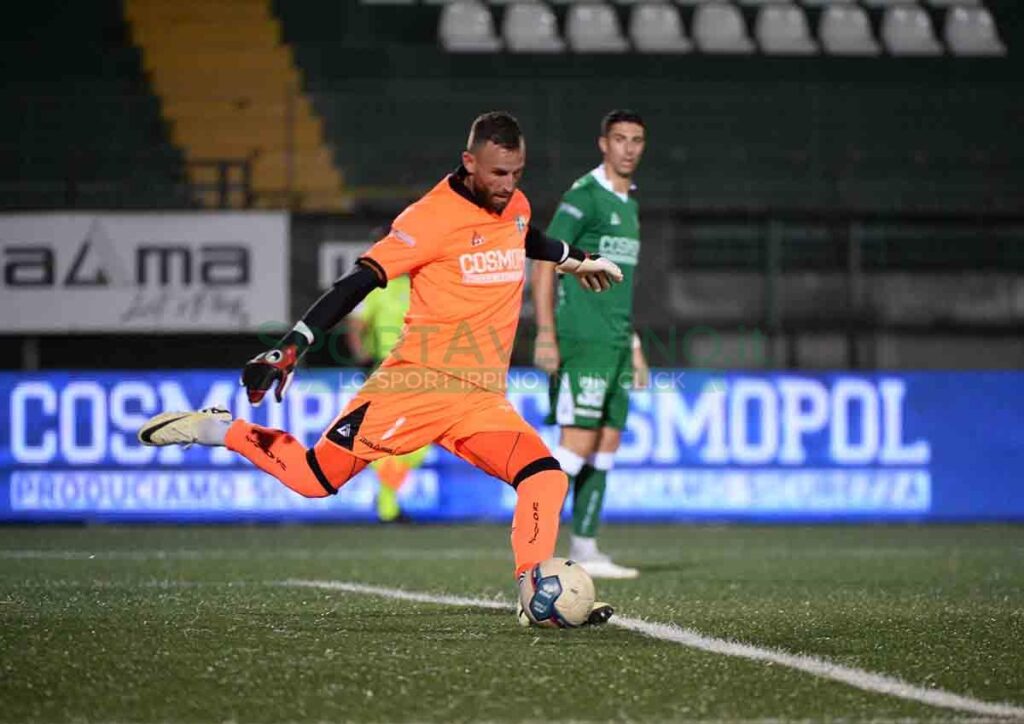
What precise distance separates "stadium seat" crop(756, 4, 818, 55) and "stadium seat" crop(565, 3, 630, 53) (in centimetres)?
162

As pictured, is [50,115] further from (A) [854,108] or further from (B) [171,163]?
(A) [854,108]

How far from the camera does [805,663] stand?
5.02 m

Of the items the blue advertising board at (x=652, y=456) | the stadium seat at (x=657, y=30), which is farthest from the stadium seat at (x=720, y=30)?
the blue advertising board at (x=652, y=456)

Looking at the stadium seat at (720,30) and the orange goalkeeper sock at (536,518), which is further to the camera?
the stadium seat at (720,30)

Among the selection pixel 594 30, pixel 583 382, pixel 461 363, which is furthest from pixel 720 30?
pixel 461 363

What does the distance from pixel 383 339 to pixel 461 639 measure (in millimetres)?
7629

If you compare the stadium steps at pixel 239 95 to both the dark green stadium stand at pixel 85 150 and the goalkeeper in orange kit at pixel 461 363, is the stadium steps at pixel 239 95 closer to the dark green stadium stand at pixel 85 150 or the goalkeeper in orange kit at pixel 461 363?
the dark green stadium stand at pixel 85 150

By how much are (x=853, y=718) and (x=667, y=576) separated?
4443 millimetres

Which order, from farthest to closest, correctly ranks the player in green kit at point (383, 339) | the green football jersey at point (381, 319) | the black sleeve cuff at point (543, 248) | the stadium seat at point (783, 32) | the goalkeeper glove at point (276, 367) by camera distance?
the stadium seat at point (783, 32) < the green football jersey at point (381, 319) < the player in green kit at point (383, 339) < the black sleeve cuff at point (543, 248) < the goalkeeper glove at point (276, 367)

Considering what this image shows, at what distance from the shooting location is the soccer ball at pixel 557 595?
18.7ft

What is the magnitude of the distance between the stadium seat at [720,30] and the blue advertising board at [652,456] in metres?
6.48

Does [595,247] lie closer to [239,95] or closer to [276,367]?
[276,367]

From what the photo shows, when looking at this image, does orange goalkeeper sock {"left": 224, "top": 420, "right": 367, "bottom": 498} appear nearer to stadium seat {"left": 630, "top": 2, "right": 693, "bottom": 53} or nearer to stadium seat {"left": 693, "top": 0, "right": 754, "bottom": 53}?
stadium seat {"left": 630, "top": 2, "right": 693, "bottom": 53}

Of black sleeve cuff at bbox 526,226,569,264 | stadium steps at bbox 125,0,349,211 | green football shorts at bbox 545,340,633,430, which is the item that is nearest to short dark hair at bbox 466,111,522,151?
black sleeve cuff at bbox 526,226,569,264
